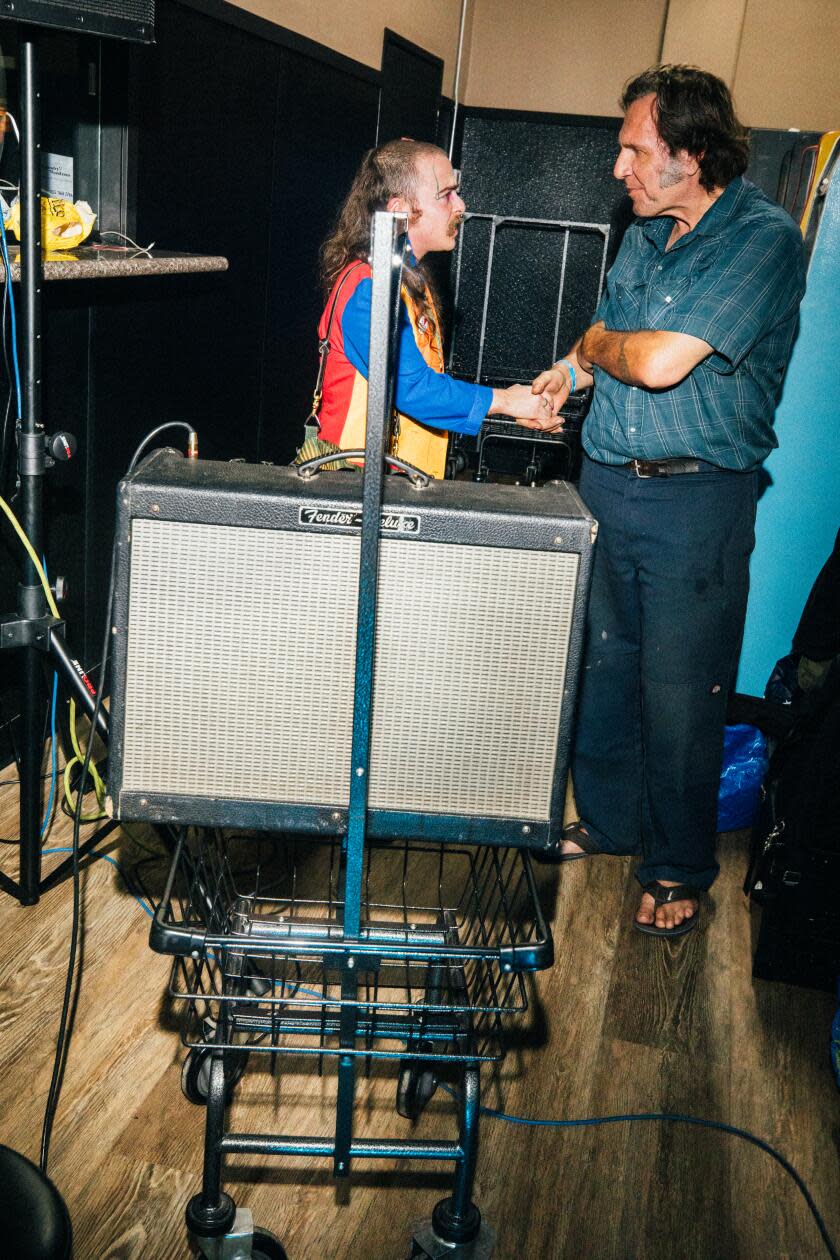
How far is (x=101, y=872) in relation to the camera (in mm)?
2275

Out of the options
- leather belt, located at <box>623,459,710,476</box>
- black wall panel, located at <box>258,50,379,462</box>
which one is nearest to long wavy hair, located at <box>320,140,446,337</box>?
leather belt, located at <box>623,459,710,476</box>

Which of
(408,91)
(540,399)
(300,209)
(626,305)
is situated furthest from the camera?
(408,91)

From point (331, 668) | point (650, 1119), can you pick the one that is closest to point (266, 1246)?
point (650, 1119)

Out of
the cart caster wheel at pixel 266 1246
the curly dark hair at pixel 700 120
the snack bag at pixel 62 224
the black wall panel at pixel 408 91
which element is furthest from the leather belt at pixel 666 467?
the black wall panel at pixel 408 91

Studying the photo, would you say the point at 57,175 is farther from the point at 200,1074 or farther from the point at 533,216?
the point at 533,216

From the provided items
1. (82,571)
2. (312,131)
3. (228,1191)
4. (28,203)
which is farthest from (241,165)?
(228,1191)

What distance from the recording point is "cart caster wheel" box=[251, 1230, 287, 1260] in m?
1.43

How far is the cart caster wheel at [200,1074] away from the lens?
161 cm

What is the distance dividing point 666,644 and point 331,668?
3.92 ft

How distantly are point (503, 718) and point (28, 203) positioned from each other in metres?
1.14

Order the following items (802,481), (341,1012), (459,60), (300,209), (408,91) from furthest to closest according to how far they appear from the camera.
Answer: (459,60) → (408,91) → (300,209) → (802,481) → (341,1012)

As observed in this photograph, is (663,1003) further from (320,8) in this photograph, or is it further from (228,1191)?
(320,8)

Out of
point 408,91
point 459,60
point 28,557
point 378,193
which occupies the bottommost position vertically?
point 28,557

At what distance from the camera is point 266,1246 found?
144 centimetres
